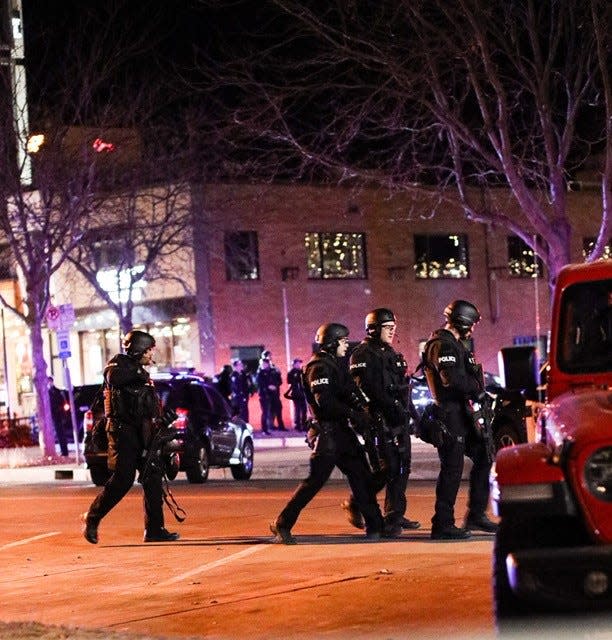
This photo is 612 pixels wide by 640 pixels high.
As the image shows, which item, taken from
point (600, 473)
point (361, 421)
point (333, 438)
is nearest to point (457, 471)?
point (361, 421)

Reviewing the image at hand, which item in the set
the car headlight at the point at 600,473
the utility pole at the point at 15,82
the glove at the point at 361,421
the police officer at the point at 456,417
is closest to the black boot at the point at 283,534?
the glove at the point at 361,421

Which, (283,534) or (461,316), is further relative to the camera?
(283,534)

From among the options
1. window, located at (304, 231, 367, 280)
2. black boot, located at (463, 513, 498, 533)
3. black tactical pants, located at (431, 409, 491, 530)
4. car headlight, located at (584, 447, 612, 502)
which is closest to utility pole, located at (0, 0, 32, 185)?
window, located at (304, 231, 367, 280)

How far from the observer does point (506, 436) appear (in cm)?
1961

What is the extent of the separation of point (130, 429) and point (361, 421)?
2157 mm

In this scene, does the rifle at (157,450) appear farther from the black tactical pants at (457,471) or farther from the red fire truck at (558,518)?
the red fire truck at (558,518)

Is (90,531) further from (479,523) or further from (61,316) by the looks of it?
(61,316)

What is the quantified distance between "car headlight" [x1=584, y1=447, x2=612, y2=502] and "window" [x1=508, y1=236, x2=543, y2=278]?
39158 mm

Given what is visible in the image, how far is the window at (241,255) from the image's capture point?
3991cm

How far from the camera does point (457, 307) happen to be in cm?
1206

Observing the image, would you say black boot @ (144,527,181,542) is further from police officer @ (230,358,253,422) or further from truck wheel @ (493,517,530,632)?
police officer @ (230,358,253,422)

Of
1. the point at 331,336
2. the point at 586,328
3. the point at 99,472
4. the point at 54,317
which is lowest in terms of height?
the point at 99,472

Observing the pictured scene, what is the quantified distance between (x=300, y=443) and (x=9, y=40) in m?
10.5

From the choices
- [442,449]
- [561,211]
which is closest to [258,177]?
[561,211]
